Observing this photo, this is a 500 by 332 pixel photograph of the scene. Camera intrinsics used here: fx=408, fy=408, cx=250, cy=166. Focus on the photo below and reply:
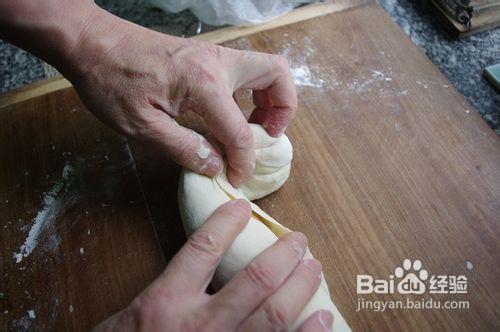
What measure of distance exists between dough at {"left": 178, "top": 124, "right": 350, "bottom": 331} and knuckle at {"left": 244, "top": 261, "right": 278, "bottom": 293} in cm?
12

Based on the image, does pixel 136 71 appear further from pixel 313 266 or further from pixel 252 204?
pixel 313 266

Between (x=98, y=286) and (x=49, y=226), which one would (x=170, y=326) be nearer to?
(x=98, y=286)

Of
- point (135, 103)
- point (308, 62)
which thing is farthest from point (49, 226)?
point (308, 62)

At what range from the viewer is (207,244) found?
79 cm

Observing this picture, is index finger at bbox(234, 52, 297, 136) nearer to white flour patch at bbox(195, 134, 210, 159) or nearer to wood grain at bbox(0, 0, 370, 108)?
white flour patch at bbox(195, 134, 210, 159)

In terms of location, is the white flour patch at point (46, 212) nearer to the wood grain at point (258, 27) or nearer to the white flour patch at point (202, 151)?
the wood grain at point (258, 27)

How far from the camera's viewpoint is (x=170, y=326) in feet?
2.37

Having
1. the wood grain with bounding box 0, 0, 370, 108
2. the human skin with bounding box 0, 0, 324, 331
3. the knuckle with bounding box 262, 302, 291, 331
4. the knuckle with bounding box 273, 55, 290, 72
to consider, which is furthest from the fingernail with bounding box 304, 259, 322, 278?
the wood grain with bounding box 0, 0, 370, 108

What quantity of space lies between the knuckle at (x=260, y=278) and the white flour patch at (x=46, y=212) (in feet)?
2.20

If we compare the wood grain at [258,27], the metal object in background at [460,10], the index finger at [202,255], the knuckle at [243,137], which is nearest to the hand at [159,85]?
the knuckle at [243,137]

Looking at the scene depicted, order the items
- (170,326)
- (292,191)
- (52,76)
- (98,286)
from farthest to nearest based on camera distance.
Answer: (52,76) → (292,191) → (98,286) → (170,326)

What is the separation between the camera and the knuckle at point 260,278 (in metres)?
0.75

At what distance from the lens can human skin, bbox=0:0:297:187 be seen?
0.90 m

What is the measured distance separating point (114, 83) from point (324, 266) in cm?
67
